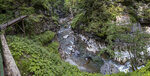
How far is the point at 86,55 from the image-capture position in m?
12.3

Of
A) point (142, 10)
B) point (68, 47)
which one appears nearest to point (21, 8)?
point (68, 47)

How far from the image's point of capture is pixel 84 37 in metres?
15.4

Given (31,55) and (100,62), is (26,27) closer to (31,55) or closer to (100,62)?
(31,55)

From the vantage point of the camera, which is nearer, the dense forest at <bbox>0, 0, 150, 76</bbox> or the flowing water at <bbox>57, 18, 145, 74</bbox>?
the dense forest at <bbox>0, 0, 150, 76</bbox>

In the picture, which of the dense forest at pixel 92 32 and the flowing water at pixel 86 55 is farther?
the flowing water at pixel 86 55

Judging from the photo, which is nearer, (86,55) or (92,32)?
(86,55)

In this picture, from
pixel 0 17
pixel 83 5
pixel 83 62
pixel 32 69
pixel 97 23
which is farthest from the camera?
pixel 83 5

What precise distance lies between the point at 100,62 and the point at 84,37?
224 inches

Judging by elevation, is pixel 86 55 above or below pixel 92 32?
below

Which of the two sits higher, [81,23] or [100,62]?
[81,23]

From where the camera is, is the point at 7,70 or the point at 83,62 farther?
the point at 83,62

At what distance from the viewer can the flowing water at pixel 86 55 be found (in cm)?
923

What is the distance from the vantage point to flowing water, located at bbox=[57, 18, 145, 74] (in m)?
9.23

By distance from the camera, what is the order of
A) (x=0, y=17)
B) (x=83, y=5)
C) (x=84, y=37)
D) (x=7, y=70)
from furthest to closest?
(x=84, y=37)
(x=83, y=5)
(x=0, y=17)
(x=7, y=70)
